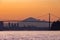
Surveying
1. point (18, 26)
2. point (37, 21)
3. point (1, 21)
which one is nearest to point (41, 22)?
point (37, 21)

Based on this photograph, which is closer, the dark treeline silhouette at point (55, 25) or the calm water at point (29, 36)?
the calm water at point (29, 36)

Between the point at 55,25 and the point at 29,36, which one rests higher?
the point at 55,25

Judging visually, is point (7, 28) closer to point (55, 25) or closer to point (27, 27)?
point (27, 27)

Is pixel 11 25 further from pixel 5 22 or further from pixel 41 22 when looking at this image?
pixel 41 22

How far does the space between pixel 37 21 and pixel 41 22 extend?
0.17 m

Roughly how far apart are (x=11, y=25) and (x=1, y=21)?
1.24 feet

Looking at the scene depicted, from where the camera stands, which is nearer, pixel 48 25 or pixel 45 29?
pixel 48 25

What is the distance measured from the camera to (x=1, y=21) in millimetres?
6660

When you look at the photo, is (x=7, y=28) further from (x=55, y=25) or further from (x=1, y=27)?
(x=55, y=25)

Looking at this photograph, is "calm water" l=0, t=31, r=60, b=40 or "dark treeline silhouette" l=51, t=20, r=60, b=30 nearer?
"calm water" l=0, t=31, r=60, b=40

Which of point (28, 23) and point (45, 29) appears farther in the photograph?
point (45, 29)

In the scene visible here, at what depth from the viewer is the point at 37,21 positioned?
6.84 metres

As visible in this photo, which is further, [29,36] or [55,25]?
[55,25]

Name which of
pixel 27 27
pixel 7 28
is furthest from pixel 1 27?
pixel 27 27
